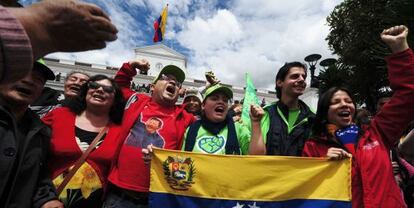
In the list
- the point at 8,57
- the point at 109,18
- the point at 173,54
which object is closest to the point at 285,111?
the point at 109,18

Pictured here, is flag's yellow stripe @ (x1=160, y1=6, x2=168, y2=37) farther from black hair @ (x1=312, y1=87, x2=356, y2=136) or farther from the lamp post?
black hair @ (x1=312, y1=87, x2=356, y2=136)

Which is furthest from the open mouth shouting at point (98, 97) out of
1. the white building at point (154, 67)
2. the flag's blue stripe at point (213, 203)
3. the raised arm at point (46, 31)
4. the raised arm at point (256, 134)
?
the white building at point (154, 67)

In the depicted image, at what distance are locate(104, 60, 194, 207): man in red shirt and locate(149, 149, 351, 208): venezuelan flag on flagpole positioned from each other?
0.49ft

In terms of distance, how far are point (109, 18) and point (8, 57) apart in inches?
11.8

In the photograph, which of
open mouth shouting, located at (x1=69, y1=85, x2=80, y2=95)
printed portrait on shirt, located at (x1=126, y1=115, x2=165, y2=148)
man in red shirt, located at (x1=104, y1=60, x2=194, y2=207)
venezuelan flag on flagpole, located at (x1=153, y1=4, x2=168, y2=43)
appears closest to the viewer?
man in red shirt, located at (x1=104, y1=60, x2=194, y2=207)

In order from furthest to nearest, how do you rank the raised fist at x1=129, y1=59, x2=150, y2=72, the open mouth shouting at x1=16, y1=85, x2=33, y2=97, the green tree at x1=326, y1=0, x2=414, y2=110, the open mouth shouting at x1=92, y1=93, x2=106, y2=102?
the green tree at x1=326, y1=0, x2=414, y2=110 < the raised fist at x1=129, y1=59, x2=150, y2=72 < the open mouth shouting at x1=92, y1=93, x2=106, y2=102 < the open mouth shouting at x1=16, y1=85, x2=33, y2=97

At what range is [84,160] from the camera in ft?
8.84

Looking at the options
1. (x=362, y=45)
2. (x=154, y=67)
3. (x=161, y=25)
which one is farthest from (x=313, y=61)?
(x=154, y=67)

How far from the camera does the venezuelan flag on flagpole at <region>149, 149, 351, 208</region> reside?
269cm

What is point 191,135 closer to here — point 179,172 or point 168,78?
point 179,172

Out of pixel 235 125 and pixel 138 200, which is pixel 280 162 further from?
pixel 138 200

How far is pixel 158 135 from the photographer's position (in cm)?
297

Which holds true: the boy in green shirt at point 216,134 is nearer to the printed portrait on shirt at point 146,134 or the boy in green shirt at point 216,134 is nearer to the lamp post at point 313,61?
the printed portrait on shirt at point 146,134

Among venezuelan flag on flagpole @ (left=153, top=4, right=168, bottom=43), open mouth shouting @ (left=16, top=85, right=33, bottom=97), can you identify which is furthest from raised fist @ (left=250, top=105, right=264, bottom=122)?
venezuelan flag on flagpole @ (left=153, top=4, right=168, bottom=43)
